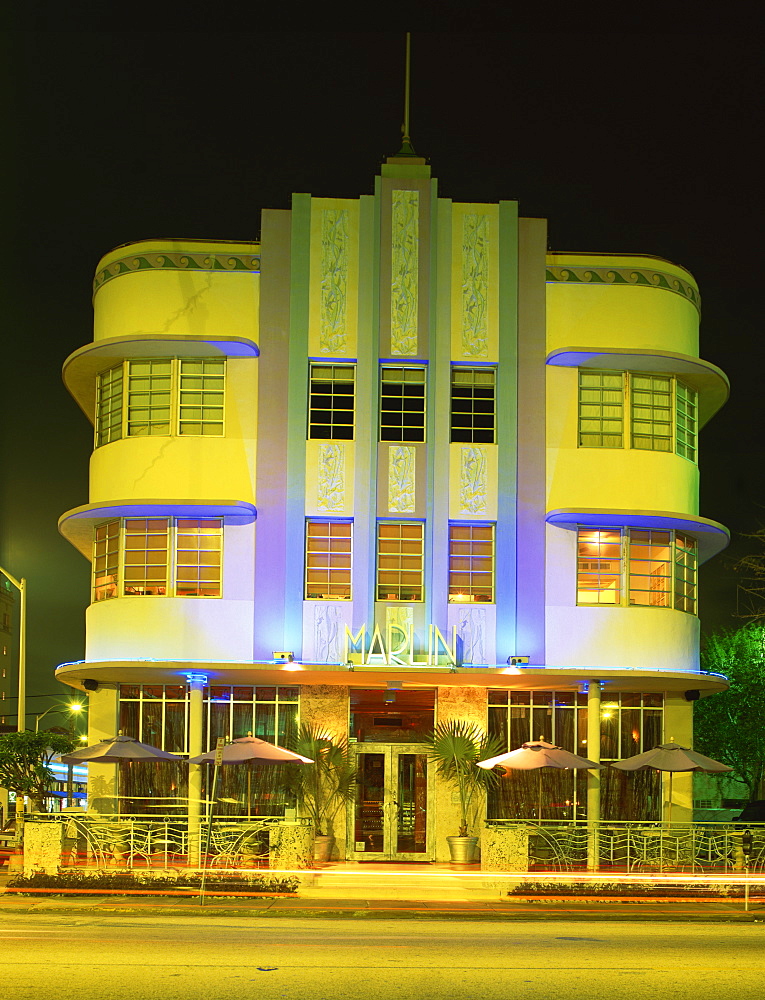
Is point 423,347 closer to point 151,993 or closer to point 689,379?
point 689,379

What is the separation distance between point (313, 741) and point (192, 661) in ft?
10.5

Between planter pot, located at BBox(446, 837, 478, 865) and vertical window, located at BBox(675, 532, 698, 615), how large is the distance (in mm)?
7289

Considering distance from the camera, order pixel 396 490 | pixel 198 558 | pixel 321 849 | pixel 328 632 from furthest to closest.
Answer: pixel 396 490, pixel 198 558, pixel 328 632, pixel 321 849

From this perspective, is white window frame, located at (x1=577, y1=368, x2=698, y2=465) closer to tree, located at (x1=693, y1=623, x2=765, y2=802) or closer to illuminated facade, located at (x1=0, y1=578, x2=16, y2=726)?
tree, located at (x1=693, y1=623, x2=765, y2=802)


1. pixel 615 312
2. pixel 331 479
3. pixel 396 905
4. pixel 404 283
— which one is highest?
pixel 404 283

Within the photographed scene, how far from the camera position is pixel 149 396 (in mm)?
30438

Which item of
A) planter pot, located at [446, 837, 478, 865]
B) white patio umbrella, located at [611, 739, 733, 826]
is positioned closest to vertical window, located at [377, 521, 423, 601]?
planter pot, located at [446, 837, 478, 865]

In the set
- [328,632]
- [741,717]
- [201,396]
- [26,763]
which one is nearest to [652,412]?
[328,632]

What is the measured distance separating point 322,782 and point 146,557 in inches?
250

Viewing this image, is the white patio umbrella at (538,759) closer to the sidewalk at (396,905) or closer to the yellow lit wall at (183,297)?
the sidewalk at (396,905)

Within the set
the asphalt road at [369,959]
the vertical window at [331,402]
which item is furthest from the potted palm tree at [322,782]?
the asphalt road at [369,959]

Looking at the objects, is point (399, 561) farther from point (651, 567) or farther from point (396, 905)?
point (396, 905)

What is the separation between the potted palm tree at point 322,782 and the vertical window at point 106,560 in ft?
18.5

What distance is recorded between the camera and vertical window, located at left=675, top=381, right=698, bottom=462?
102 ft
